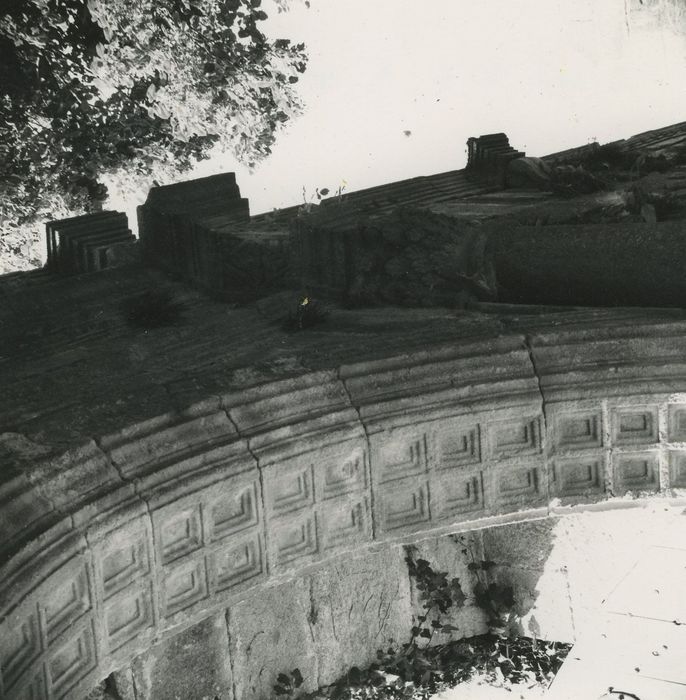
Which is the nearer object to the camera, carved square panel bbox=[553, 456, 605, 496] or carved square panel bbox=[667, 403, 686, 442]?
carved square panel bbox=[667, 403, 686, 442]

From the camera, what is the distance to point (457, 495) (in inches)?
172

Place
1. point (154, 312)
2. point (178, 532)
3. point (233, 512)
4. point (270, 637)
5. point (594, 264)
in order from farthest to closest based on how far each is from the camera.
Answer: point (154, 312) → point (594, 264) → point (270, 637) → point (233, 512) → point (178, 532)

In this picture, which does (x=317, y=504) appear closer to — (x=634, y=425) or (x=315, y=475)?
(x=315, y=475)

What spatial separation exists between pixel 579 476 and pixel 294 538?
1248mm

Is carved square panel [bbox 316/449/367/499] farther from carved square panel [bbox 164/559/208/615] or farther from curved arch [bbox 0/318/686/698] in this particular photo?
carved square panel [bbox 164/559/208/615]

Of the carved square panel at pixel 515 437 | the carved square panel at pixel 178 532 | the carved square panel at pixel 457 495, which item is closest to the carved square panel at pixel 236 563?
the carved square panel at pixel 178 532

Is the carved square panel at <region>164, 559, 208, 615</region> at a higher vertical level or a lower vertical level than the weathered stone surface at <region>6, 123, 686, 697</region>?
lower

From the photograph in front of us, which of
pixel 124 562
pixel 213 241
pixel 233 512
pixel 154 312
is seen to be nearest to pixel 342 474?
pixel 233 512

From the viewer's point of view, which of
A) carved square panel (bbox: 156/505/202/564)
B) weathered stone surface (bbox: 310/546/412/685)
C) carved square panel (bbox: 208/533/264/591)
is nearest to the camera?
carved square panel (bbox: 156/505/202/564)

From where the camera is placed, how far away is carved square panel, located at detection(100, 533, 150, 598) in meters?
3.59

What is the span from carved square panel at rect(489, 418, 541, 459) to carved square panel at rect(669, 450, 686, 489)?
1.91 ft

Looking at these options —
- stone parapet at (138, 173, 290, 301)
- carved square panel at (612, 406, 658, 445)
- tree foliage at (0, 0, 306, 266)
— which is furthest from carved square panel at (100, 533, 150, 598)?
tree foliage at (0, 0, 306, 266)

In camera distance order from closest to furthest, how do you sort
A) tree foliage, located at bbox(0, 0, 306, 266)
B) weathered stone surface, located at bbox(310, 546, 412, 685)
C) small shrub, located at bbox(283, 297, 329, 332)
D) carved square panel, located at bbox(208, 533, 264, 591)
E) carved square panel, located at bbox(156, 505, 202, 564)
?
carved square panel, located at bbox(156, 505, 202, 564) < carved square panel, located at bbox(208, 533, 264, 591) < weathered stone surface, located at bbox(310, 546, 412, 685) < small shrub, located at bbox(283, 297, 329, 332) < tree foliage, located at bbox(0, 0, 306, 266)

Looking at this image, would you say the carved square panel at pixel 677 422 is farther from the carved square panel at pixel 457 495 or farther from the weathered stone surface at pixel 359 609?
the weathered stone surface at pixel 359 609
